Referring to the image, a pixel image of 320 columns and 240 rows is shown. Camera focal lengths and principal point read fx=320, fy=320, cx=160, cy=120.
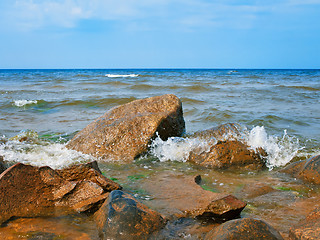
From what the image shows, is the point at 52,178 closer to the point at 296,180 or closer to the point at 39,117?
the point at 296,180

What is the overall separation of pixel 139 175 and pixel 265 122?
4.79 m

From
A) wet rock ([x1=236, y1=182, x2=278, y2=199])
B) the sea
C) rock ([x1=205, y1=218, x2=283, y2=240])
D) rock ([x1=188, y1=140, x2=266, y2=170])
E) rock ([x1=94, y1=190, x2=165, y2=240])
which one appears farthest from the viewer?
rock ([x1=188, y1=140, x2=266, y2=170])

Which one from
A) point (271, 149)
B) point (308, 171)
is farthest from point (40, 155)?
point (308, 171)

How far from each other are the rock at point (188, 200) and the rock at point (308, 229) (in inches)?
21.0

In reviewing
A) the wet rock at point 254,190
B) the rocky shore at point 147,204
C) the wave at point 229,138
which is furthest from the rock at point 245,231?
the wave at point 229,138

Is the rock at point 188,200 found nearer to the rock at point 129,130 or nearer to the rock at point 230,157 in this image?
the rock at point 230,157

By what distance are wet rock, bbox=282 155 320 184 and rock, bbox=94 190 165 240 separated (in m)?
2.22

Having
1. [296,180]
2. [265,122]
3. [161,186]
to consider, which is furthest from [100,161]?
[265,122]

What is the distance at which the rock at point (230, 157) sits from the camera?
15.3 ft

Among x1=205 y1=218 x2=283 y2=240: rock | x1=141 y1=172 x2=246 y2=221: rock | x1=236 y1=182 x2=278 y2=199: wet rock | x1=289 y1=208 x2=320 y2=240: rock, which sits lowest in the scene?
x1=236 y1=182 x2=278 y2=199: wet rock

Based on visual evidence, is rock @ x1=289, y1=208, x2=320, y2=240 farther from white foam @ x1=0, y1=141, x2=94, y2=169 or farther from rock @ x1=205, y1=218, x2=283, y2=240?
white foam @ x1=0, y1=141, x2=94, y2=169

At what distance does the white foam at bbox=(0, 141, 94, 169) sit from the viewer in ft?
15.6

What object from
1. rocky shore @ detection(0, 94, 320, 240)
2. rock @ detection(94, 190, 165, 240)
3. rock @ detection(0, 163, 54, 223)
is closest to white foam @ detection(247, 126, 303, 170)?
rocky shore @ detection(0, 94, 320, 240)

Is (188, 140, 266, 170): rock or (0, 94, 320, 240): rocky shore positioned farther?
(188, 140, 266, 170): rock
